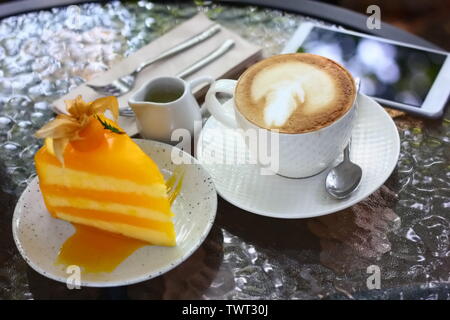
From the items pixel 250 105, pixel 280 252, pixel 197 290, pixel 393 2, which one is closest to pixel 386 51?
pixel 250 105

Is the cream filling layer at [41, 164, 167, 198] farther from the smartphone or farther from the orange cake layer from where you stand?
the smartphone

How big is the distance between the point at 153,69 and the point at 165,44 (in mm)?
91

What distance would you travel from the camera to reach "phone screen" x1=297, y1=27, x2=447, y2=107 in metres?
1.22

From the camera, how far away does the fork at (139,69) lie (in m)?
1.27

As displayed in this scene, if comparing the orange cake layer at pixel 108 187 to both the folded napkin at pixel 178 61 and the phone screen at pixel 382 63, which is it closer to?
the folded napkin at pixel 178 61

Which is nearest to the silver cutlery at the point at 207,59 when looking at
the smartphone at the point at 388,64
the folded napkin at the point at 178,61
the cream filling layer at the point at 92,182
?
the folded napkin at the point at 178,61

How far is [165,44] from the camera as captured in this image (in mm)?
1374

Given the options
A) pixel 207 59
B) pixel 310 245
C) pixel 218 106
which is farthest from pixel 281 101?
pixel 207 59

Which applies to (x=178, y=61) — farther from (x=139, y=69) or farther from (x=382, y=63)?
(x=382, y=63)

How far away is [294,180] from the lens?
3.48ft

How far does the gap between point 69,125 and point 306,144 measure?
1.31 ft

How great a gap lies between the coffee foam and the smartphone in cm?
22
